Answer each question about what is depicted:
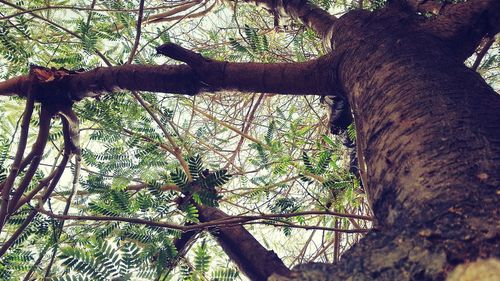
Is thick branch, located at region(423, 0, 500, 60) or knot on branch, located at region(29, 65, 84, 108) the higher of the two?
knot on branch, located at region(29, 65, 84, 108)

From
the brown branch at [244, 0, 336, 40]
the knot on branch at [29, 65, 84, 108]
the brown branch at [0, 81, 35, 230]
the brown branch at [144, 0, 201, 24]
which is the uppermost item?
the brown branch at [144, 0, 201, 24]

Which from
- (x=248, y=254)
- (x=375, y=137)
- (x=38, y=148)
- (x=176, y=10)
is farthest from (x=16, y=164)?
(x=176, y=10)

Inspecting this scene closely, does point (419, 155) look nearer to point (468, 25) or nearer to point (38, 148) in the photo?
point (468, 25)

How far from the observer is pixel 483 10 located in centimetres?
129

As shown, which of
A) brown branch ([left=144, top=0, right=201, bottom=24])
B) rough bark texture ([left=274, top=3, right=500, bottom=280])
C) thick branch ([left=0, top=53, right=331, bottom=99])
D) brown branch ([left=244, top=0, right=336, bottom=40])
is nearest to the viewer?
rough bark texture ([left=274, top=3, right=500, bottom=280])

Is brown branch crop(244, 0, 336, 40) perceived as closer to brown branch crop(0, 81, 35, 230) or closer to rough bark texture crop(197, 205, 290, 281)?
rough bark texture crop(197, 205, 290, 281)

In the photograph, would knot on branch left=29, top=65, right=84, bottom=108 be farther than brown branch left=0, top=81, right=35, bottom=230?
Yes

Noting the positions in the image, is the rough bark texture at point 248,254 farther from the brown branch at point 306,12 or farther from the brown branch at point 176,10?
the brown branch at point 176,10

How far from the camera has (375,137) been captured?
0.97 metres

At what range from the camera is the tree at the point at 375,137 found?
0.61m

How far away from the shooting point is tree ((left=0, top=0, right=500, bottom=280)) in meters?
0.61

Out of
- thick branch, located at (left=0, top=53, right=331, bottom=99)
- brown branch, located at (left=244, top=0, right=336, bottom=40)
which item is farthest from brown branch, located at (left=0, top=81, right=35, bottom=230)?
brown branch, located at (left=244, top=0, right=336, bottom=40)

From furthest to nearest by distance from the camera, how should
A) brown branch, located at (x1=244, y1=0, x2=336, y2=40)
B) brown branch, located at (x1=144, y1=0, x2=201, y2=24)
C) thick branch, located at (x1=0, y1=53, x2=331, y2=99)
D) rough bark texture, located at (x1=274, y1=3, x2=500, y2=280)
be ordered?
1. brown branch, located at (x1=144, y1=0, x2=201, y2=24)
2. brown branch, located at (x1=244, y1=0, x2=336, y2=40)
3. thick branch, located at (x1=0, y1=53, x2=331, y2=99)
4. rough bark texture, located at (x1=274, y1=3, x2=500, y2=280)

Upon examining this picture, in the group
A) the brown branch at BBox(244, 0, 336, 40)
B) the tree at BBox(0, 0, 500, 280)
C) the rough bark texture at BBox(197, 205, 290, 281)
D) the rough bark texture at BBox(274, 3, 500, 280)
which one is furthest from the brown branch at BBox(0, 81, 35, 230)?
the brown branch at BBox(244, 0, 336, 40)
